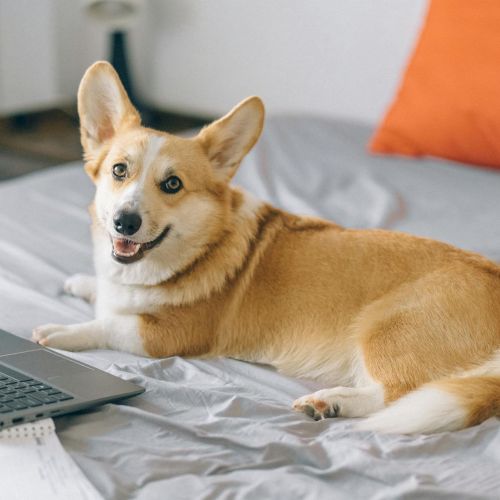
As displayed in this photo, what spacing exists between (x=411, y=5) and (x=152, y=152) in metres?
2.04

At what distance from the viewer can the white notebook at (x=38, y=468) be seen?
107 centimetres

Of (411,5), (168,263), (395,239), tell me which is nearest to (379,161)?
(411,5)

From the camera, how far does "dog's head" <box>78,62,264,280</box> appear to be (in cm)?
158

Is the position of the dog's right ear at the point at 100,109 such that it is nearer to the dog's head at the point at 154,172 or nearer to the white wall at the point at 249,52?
the dog's head at the point at 154,172

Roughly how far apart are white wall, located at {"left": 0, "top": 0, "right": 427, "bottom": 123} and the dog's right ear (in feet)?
6.25

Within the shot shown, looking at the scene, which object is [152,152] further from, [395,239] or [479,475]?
[479,475]

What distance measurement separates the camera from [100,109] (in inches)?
70.1

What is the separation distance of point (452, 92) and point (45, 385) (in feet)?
6.09

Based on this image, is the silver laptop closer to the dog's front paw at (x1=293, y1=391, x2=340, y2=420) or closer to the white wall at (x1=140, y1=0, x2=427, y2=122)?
the dog's front paw at (x1=293, y1=391, x2=340, y2=420)

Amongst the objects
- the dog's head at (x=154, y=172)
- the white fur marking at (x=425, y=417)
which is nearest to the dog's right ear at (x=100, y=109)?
the dog's head at (x=154, y=172)

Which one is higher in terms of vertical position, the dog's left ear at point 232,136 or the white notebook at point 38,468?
the dog's left ear at point 232,136

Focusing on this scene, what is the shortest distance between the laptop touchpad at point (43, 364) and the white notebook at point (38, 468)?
15 centimetres

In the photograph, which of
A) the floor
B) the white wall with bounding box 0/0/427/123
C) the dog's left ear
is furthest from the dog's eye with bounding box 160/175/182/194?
the floor

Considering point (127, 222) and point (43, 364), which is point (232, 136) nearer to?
point (127, 222)
